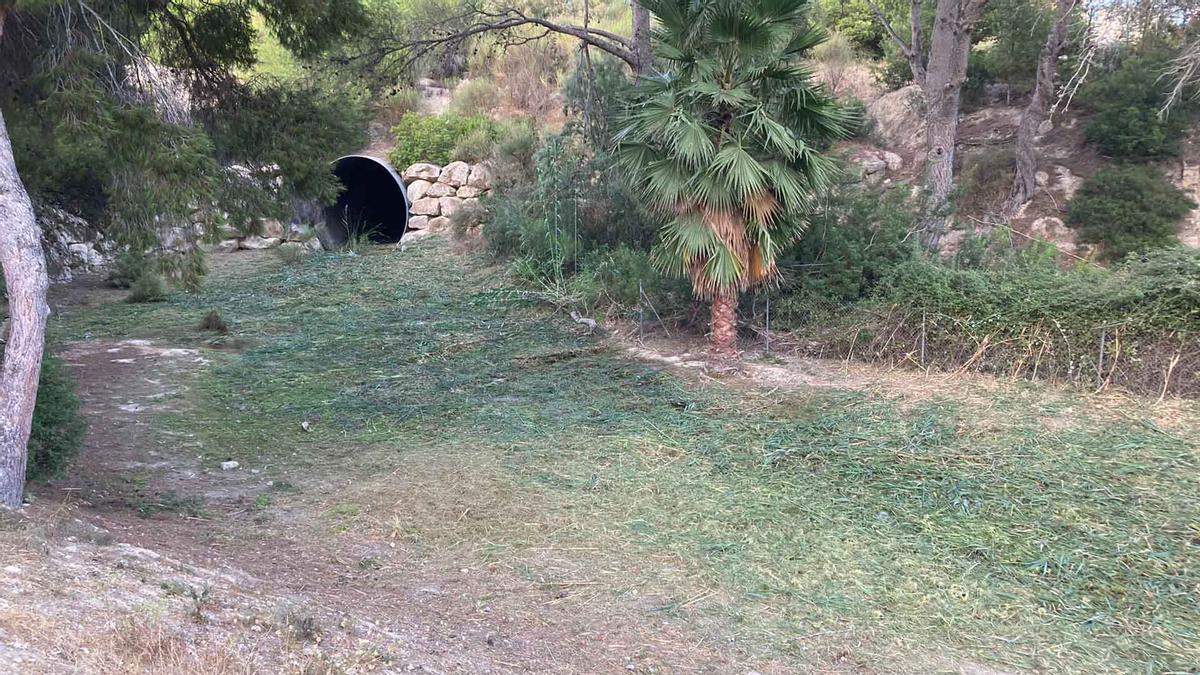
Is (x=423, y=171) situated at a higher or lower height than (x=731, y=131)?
lower

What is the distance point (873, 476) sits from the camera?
→ 704cm

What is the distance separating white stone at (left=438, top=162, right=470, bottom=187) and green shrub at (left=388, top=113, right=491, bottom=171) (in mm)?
666

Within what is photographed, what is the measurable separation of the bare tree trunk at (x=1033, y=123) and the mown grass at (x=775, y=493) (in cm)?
1209

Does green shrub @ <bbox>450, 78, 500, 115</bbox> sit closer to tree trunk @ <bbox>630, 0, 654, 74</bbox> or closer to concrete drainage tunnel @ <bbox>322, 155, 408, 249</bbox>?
concrete drainage tunnel @ <bbox>322, 155, 408, 249</bbox>

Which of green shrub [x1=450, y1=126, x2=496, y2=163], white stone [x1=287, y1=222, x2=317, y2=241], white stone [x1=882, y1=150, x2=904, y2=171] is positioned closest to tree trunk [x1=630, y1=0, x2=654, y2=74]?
white stone [x1=882, y1=150, x2=904, y2=171]

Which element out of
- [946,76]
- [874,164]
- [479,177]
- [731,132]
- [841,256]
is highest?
[946,76]

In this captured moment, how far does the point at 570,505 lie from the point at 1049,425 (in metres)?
4.60

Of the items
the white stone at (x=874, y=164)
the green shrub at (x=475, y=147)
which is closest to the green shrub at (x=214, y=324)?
the green shrub at (x=475, y=147)

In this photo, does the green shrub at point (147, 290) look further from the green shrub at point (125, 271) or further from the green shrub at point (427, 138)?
the green shrub at point (427, 138)

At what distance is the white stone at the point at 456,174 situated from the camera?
78.4 feet

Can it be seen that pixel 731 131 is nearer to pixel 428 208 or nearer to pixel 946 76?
pixel 946 76

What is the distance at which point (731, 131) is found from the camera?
9.55 metres

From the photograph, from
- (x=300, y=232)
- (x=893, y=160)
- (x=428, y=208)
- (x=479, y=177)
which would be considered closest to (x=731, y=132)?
(x=893, y=160)

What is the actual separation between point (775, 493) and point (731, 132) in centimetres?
447
